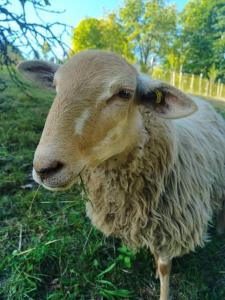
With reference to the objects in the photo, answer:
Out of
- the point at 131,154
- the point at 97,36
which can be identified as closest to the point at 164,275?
the point at 131,154

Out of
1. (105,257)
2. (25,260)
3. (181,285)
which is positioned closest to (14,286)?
(25,260)

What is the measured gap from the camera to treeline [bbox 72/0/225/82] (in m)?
36.5

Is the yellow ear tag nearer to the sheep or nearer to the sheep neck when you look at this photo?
the sheep

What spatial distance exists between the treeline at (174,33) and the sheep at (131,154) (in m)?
33.6

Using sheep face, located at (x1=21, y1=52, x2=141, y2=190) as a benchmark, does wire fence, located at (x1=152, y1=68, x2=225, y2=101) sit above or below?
below

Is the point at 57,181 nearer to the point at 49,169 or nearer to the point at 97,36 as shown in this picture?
the point at 49,169

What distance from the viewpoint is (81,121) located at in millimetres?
1673

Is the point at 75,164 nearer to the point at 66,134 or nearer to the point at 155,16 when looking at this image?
the point at 66,134

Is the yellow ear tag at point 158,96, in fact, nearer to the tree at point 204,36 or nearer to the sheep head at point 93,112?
the sheep head at point 93,112

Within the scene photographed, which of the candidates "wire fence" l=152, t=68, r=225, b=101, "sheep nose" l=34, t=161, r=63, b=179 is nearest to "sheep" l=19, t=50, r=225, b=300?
"sheep nose" l=34, t=161, r=63, b=179

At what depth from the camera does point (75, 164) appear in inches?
63.6

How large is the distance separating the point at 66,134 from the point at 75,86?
0.30m

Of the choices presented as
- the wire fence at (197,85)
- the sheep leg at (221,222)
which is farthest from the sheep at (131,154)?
the wire fence at (197,85)

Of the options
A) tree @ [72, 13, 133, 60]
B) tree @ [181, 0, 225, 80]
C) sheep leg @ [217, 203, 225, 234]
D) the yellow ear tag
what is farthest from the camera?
tree @ [181, 0, 225, 80]
